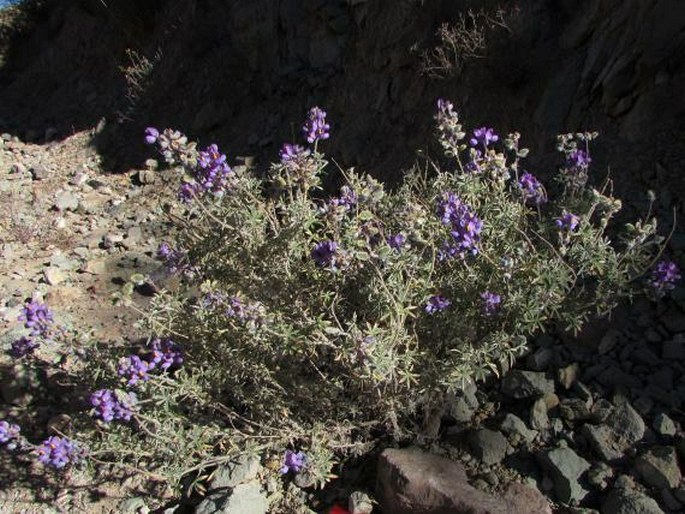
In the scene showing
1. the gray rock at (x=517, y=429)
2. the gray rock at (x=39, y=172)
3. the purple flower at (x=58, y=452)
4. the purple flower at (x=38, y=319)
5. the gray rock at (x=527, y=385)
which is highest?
the gray rock at (x=39, y=172)

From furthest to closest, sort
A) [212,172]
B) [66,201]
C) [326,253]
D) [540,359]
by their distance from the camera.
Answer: [66,201], [540,359], [212,172], [326,253]

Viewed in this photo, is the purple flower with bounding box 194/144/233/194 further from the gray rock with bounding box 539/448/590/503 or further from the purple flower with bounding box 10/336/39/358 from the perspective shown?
the gray rock with bounding box 539/448/590/503

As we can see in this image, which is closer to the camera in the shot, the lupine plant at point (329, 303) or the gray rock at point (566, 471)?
the lupine plant at point (329, 303)

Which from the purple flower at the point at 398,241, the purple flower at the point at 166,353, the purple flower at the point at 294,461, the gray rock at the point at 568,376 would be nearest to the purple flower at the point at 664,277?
the gray rock at the point at 568,376

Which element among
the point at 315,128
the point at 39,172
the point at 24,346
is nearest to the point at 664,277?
the point at 315,128

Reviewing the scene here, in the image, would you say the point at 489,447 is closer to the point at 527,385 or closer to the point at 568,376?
the point at 527,385

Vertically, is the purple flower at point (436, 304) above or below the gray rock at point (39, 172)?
below

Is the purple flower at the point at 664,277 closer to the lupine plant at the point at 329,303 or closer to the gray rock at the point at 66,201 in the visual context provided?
the lupine plant at the point at 329,303
